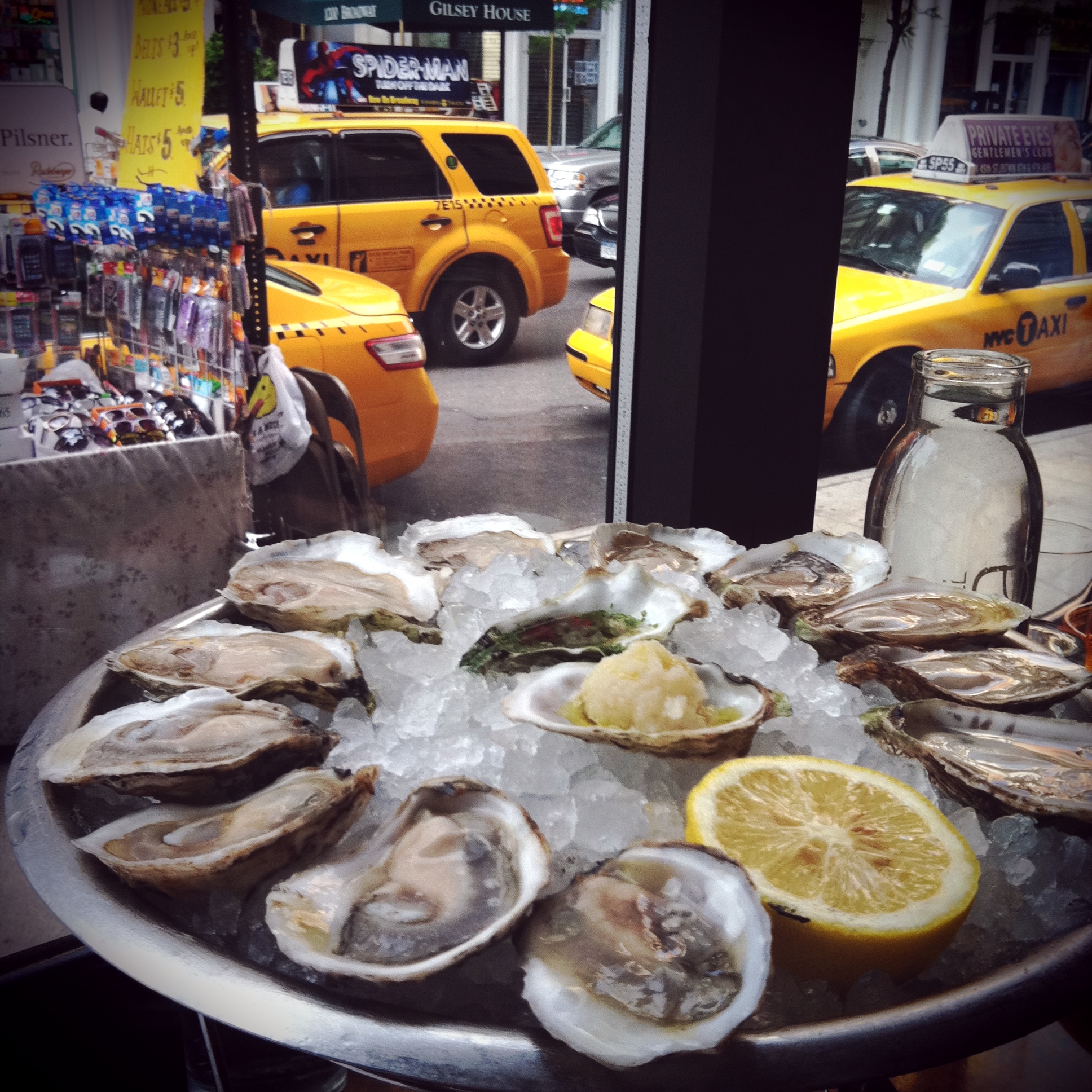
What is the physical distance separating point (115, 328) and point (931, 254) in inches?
114

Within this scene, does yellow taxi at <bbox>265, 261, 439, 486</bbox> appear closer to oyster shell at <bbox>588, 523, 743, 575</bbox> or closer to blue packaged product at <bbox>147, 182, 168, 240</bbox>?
blue packaged product at <bbox>147, 182, 168, 240</bbox>

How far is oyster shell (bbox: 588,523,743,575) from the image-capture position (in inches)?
41.9

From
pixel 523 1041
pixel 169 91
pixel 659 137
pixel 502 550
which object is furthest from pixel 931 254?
pixel 523 1041

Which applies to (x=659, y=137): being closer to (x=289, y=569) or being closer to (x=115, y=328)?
(x=289, y=569)

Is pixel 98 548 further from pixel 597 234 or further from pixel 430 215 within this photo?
pixel 597 234

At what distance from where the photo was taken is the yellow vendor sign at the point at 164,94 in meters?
2.39

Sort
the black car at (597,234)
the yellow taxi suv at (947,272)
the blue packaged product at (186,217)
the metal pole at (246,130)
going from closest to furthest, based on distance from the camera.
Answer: the metal pole at (246,130)
the blue packaged product at (186,217)
the yellow taxi suv at (947,272)
the black car at (597,234)

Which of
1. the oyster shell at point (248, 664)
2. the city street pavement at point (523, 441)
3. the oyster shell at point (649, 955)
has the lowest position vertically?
the city street pavement at point (523, 441)

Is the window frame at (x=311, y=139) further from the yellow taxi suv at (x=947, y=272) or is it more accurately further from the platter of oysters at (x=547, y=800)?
the platter of oysters at (x=547, y=800)

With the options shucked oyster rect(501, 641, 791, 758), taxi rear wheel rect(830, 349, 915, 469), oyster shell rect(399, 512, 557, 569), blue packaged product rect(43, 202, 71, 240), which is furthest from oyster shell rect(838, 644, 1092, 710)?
taxi rear wheel rect(830, 349, 915, 469)

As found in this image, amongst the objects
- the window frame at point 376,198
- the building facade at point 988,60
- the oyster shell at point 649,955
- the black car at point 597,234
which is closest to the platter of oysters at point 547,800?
the oyster shell at point 649,955

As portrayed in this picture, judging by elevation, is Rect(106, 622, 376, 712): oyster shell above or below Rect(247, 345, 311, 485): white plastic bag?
above

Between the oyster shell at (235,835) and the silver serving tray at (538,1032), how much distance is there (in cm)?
4

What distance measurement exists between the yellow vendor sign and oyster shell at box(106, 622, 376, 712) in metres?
1.93
